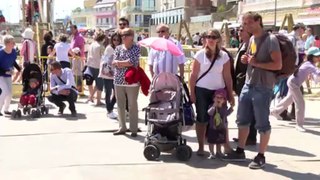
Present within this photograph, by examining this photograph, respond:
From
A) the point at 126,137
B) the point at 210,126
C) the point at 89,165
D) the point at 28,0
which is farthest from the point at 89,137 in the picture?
the point at 28,0

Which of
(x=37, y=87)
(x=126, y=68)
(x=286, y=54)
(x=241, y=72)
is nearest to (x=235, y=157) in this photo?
(x=241, y=72)

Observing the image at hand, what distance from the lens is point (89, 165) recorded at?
21.4 ft

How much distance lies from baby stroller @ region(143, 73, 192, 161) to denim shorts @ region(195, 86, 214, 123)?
24 cm

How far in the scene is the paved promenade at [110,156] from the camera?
614 cm

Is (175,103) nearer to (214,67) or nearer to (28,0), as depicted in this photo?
(214,67)

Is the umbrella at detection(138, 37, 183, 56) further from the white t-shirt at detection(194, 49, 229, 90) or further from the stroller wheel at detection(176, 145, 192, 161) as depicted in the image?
the stroller wheel at detection(176, 145, 192, 161)

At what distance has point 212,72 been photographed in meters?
6.77

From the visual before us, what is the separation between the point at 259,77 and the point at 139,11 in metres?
116

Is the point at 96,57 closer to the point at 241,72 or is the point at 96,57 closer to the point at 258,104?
the point at 241,72

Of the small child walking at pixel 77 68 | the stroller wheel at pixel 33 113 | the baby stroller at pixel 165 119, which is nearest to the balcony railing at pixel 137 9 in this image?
the small child walking at pixel 77 68

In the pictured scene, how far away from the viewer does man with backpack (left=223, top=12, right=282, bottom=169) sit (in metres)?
6.12

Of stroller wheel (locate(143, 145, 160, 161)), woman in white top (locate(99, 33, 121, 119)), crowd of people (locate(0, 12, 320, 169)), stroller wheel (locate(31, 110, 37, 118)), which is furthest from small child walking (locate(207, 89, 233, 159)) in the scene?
stroller wheel (locate(31, 110, 37, 118))

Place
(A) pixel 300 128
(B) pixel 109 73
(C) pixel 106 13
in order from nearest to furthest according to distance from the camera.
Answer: (A) pixel 300 128 → (B) pixel 109 73 → (C) pixel 106 13

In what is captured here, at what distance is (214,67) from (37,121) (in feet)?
14.0
